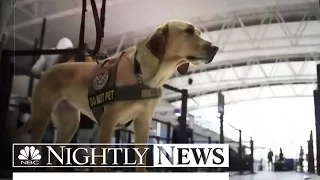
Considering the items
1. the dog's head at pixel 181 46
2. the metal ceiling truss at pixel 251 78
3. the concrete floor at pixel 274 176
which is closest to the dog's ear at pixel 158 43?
the dog's head at pixel 181 46

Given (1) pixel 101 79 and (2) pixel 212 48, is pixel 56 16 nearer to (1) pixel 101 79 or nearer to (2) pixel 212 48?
(1) pixel 101 79

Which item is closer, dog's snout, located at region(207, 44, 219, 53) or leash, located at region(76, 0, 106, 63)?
dog's snout, located at region(207, 44, 219, 53)

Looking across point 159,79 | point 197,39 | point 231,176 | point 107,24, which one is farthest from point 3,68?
point 231,176

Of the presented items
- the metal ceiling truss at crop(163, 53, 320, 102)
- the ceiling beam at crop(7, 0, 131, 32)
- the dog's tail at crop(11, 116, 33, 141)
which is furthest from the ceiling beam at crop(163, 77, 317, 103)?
the dog's tail at crop(11, 116, 33, 141)

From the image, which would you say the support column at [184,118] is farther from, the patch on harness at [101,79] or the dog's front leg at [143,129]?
the patch on harness at [101,79]

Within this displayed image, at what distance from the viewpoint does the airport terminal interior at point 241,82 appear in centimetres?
143

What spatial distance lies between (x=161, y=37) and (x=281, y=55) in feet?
1.41

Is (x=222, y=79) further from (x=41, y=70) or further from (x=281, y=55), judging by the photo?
(x=41, y=70)

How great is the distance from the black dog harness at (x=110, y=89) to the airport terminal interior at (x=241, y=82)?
43 millimetres

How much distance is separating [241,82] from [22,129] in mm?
848

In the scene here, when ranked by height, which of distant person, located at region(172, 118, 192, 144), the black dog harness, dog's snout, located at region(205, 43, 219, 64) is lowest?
distant person, located at region(172, 118, 192, 144)

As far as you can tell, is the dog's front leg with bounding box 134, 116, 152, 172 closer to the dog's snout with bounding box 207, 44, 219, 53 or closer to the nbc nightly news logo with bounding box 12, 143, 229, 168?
the nbc nightly news logo with bounding box 12, 143, 229, 168

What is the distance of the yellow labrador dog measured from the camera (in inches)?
53.9

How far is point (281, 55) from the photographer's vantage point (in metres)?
1.43
